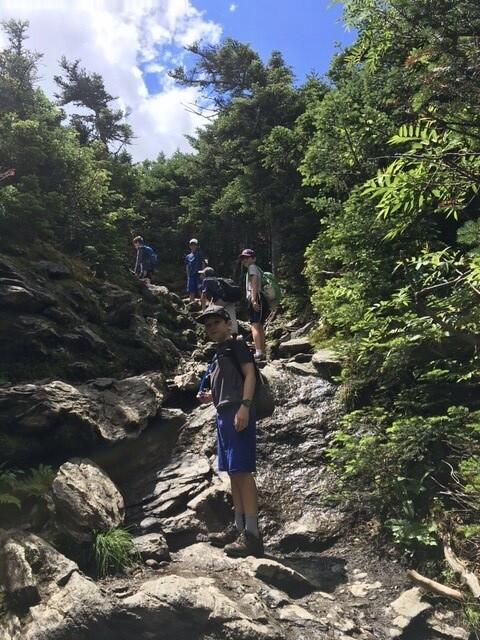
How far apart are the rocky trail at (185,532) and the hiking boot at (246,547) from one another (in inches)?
5.1

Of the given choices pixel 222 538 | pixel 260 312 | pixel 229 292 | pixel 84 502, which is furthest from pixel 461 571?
Answer: pixel 260 312

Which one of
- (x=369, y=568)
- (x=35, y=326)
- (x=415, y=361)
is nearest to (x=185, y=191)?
(x=35, y=326)

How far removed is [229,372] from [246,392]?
351 millimetres

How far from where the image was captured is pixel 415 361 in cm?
681

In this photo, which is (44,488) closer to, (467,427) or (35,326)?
(35,326)

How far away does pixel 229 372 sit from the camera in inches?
229

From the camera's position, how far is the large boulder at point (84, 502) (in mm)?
5867

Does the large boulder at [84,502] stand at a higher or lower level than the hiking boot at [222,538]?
higher

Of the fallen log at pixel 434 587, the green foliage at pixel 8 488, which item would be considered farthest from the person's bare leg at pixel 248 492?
the green foliage at pixel 8 488

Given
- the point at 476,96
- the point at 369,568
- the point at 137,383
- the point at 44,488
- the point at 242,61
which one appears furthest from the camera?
the point at 242,61

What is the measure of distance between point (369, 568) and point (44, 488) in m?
4.12

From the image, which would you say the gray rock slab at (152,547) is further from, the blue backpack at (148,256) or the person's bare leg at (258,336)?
the blue backpack at (148,256)

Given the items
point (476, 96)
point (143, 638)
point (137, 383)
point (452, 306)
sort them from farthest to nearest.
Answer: point (137, 383), point (452, 306), point (143, 638), point (476, 96)

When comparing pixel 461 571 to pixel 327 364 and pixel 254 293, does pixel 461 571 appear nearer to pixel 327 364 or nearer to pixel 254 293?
pixel 327 364
